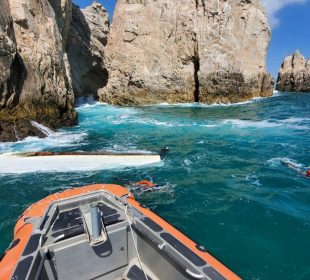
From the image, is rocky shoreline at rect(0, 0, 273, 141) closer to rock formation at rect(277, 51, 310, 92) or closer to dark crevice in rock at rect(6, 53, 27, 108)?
dark crevice in rock at rect(6, 53, 27, 108)

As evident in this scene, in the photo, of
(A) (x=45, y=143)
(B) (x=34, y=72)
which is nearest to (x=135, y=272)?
(A) (x=45, y=143)

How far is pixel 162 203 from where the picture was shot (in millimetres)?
8453

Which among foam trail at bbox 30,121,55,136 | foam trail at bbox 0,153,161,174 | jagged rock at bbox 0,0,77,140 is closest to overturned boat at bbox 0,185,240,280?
foam trail at bbox 0,153,161,174

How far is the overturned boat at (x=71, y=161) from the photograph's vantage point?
11.5m

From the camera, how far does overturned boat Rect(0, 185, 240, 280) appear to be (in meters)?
4.01

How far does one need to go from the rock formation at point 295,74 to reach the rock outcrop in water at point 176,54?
37.6 m

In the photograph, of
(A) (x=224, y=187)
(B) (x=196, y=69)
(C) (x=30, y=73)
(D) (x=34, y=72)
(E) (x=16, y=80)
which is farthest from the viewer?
(B) (x=196, y=69)

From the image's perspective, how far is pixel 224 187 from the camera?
9.59 meters

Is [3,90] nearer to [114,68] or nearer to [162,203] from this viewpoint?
[162,203]

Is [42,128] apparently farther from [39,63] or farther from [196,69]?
[196,69]

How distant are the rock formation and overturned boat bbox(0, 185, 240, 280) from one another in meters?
77.2

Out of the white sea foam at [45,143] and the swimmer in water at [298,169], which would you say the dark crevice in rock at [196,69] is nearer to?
the white sea foam at [45,143]

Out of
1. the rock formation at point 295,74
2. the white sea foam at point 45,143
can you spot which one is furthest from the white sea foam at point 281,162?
the rock formation at point 295,74

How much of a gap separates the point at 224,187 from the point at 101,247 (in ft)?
18.3
